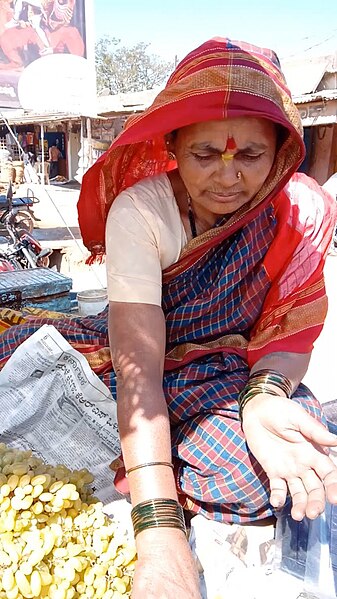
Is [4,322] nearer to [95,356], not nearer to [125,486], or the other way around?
[95,356]

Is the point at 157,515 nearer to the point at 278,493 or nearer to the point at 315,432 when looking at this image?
→ the point at 278,493

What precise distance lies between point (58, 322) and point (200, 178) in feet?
2.53

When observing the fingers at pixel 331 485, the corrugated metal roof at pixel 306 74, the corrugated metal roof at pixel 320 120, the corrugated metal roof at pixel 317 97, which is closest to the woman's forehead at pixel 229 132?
the fingers at pixel 331 485

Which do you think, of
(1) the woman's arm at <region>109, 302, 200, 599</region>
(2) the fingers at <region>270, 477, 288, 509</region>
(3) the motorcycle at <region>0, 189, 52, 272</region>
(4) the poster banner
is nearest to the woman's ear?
(1) the woman's arm at <region>109, 302, 200, 599</region>

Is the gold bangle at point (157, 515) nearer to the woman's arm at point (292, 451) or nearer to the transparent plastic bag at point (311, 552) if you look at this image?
the woman's arm at point (292, 451)

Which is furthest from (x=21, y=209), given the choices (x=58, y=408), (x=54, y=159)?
(x=54, y=159)

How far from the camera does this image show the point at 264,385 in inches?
49.6

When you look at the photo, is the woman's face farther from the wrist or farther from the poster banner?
the poster banner

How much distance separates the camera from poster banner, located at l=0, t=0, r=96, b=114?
5859 mm

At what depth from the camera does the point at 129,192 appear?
136 centimetres

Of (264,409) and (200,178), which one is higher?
(200,178)

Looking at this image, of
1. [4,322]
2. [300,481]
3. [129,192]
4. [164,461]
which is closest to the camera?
[300,481]

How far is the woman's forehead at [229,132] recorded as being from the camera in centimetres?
120

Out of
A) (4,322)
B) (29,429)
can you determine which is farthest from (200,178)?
(4,322)
